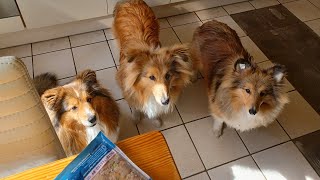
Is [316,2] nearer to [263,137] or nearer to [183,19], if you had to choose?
[183,19]

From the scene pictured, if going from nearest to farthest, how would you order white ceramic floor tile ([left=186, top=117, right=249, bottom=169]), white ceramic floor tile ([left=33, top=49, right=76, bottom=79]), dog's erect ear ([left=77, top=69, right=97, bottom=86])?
dog's erect ear ([left=77, top=69, right=97, bottom=86]) → white ceramic floor tile ([left=186, top=117, right=249, bottom=169]) → white ceramic floor tile ([left=33, top=49, right=76, bottom=79])

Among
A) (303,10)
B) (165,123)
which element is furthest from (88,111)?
(303,10)

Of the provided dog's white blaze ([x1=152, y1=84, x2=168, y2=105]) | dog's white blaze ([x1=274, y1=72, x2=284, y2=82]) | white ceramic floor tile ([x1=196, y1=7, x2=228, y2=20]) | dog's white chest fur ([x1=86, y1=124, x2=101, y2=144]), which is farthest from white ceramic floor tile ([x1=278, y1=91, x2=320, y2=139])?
dog's white chest fur ([x1=86, y1=124, x2=101, y2=144])

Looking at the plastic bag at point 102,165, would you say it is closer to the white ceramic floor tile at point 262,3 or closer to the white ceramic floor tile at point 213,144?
the white ceramic floor tile at point 213,144

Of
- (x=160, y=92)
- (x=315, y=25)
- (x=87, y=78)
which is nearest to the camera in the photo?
(x=87, y=78)

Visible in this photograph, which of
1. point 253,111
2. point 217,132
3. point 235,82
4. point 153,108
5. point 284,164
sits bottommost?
point 284,164

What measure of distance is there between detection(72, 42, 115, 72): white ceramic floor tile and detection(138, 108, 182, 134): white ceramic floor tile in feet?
2.52

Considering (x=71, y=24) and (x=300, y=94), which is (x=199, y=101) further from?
(x=71, y=24)

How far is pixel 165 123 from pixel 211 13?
171 centimetres

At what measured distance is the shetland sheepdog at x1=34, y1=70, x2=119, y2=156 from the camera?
150cm

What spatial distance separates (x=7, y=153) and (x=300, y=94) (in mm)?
2452

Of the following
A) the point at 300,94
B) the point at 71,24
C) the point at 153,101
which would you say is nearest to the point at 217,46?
the point at 153,101

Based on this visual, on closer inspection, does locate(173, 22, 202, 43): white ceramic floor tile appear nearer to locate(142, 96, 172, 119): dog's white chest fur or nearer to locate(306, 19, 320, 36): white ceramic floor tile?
locate(142, 96, 172, 119): dog's white chest fur

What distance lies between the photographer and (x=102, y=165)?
82 cm
